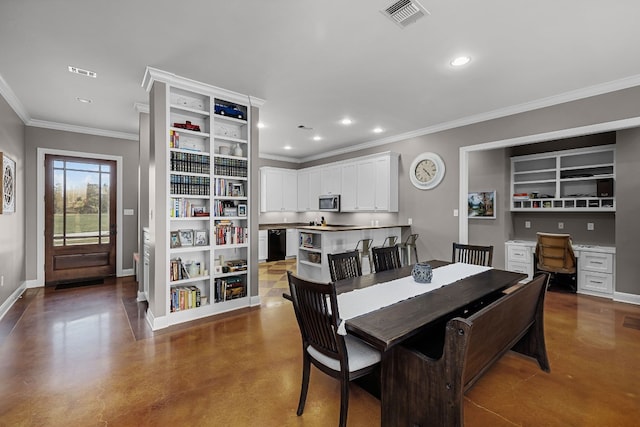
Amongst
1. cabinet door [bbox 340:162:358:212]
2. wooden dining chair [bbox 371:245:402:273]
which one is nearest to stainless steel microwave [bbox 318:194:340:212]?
cabinet door [bbox 340:162:358:212]

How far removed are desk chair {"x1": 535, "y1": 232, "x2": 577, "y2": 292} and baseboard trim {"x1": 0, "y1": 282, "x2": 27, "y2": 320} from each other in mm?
7496

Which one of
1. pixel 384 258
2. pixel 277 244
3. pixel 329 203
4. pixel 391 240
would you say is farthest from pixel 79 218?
pixel 391 240

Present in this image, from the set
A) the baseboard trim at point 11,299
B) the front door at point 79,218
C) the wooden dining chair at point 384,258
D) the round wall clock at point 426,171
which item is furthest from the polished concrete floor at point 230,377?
the round wall clock at point 426,171

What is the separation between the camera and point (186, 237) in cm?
353

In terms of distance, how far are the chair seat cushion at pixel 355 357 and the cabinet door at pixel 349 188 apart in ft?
15.9

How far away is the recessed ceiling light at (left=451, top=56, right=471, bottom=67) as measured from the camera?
2.89 metres

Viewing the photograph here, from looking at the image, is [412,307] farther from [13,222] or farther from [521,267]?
[13,222]

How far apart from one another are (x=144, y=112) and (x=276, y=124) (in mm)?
2018

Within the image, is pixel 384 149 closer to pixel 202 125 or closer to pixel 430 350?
pixel 202 125

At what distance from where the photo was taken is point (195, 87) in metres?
3.43

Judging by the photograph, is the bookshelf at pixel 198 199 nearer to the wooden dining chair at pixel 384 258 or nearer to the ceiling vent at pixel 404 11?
the wooden dining chair at pixel 384 258

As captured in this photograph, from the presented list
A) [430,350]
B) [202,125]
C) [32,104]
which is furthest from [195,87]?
[430,350]

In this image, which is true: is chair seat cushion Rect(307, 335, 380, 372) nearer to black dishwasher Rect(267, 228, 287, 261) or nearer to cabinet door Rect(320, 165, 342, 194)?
cabinet door Rect(320, 165, 342, 194)

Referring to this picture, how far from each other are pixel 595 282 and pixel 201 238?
5.70m
